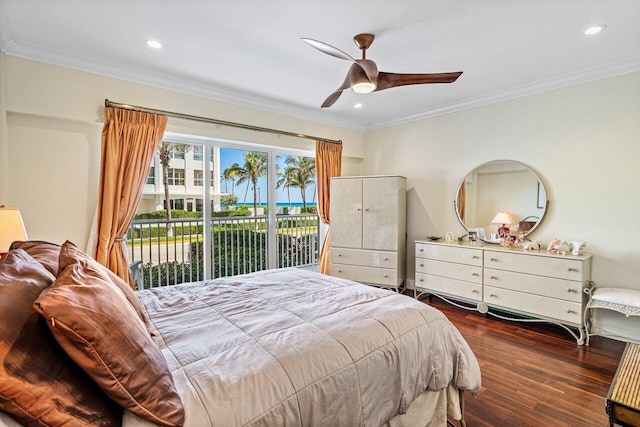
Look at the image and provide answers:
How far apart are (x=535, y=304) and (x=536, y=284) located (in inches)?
7.9

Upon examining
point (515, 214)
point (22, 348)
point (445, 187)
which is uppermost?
point (445, 187)

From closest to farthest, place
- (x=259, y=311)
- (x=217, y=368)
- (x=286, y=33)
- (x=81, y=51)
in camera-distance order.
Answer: (x=217, y=368) < (x=259, y=311) < (x=286, y=33) < (x=81, y=51)

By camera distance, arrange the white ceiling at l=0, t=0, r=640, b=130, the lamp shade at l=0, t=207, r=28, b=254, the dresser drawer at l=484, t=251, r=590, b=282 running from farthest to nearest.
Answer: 1. the dresser drawer at l=484, t=251, r=590, b=282
2. the white ceiling at l=0, t=0, r=640, b=130
3. the lamp shade at l=0, t=207, r=28, b=254

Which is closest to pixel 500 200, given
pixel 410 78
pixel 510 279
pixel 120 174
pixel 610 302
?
pixel 510 279

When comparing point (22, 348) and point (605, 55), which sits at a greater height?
point (605, 55)

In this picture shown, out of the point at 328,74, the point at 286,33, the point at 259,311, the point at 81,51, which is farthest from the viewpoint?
the point at 328,74

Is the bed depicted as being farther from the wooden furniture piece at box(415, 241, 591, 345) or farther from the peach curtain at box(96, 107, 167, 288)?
the wooden furniture piece at box(415, 241, 591, 345)

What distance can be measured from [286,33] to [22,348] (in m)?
2.40

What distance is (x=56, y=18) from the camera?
2.20 m

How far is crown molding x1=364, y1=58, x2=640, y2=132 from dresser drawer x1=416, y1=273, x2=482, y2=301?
7.21 feet

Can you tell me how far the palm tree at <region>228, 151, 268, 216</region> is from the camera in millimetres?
4125

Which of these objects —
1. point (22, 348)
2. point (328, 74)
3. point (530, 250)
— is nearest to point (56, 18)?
point (328, 74)

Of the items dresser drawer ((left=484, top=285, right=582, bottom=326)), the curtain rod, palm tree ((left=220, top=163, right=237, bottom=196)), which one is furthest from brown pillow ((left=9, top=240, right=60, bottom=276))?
dresser drawer ((left=484, top=285, right=582, bottom=326))

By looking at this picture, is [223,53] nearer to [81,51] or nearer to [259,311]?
[81,51]
